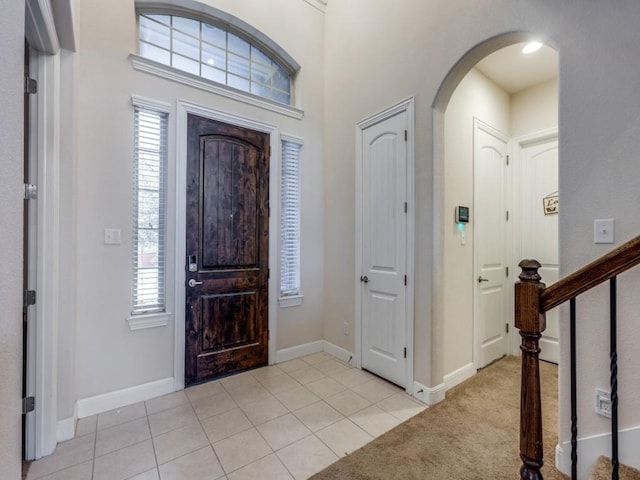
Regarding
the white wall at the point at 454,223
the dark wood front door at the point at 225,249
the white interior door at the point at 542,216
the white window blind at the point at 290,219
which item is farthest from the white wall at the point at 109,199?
the white interior door at the point at 542,216

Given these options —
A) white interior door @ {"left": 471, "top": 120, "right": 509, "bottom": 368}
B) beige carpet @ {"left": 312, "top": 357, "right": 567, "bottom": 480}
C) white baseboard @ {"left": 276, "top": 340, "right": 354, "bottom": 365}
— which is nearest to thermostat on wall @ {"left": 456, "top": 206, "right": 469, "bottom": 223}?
white interior door @ {"left": 471, "top": 120, "right": 509, "bottom": 368}

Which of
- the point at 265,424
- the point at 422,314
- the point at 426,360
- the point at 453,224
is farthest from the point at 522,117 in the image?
the point at 265,424

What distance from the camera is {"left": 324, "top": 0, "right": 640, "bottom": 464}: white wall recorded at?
1.46 m

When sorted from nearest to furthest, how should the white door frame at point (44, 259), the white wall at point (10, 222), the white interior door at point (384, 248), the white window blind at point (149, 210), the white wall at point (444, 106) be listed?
1. the white wall at point (10, 222)
2. the white wall at point (444, 106)
3. the white door frame at point (44, 259)
4. the white window blind at point (149, 210)
5. the white interior door at point (384, 248)

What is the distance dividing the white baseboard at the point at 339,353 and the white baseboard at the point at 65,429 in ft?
7.26

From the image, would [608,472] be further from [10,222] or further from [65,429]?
[65,429]

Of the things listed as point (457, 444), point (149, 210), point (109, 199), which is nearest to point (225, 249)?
point (149, 210)

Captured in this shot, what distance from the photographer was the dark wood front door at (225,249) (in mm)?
2637

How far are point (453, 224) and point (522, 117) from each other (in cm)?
166

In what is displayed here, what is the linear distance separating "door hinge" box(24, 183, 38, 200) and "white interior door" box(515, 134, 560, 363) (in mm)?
4124

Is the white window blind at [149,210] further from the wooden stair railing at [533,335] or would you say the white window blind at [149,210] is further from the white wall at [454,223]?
the wooden stair railing at [533,335]

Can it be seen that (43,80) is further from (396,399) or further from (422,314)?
(396,399)

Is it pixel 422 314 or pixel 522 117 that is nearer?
pixel 422 314

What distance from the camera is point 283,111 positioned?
320 centimetres
